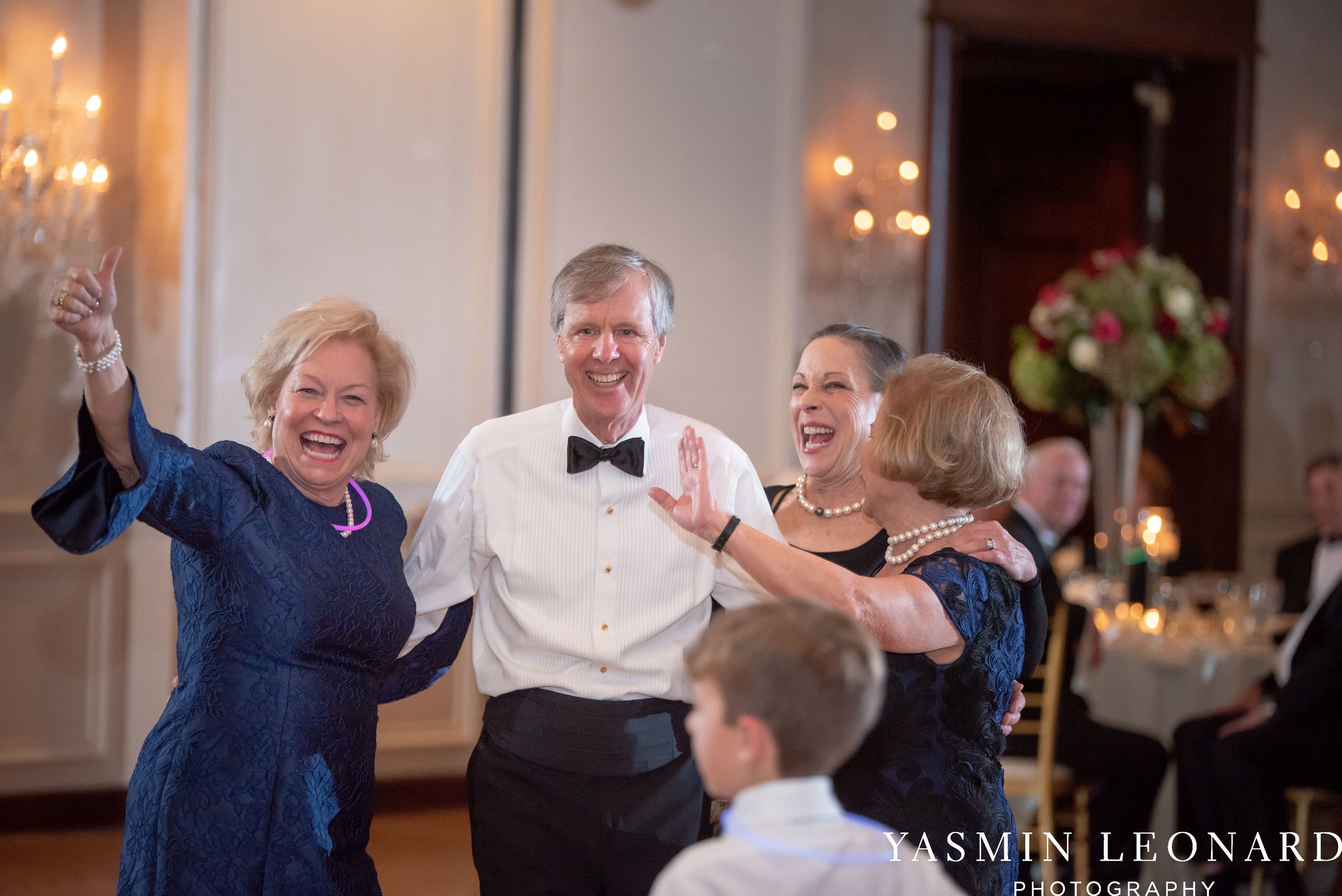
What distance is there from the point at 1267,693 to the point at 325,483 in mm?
3584

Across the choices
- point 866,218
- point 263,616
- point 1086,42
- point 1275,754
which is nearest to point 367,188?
point 866,218

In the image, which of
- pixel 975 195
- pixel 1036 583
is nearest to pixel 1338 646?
pixel 1036 583

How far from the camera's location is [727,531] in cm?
188

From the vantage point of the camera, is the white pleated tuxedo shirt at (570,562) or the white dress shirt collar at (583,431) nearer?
the white pleated tuxedo shirt at (570,562)

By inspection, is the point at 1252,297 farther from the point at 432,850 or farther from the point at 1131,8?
the point at 432,850

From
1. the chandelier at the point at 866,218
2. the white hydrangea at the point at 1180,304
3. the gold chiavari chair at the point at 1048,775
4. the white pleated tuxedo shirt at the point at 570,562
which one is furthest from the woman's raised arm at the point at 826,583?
the chandelier at the point at 866,218

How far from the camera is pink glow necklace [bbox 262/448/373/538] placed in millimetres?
2037

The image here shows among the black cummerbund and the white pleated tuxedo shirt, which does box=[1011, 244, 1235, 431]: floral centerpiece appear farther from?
the black cummerbund

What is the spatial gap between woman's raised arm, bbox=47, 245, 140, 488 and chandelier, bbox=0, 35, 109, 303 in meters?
2.90

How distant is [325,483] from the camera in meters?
2.03

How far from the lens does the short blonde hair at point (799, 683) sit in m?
1.25

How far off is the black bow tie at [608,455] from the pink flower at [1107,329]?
3.59 m

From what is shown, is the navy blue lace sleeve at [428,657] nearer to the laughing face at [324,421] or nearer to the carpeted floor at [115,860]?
the laughing face at [324,421]

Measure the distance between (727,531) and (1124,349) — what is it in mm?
3895
